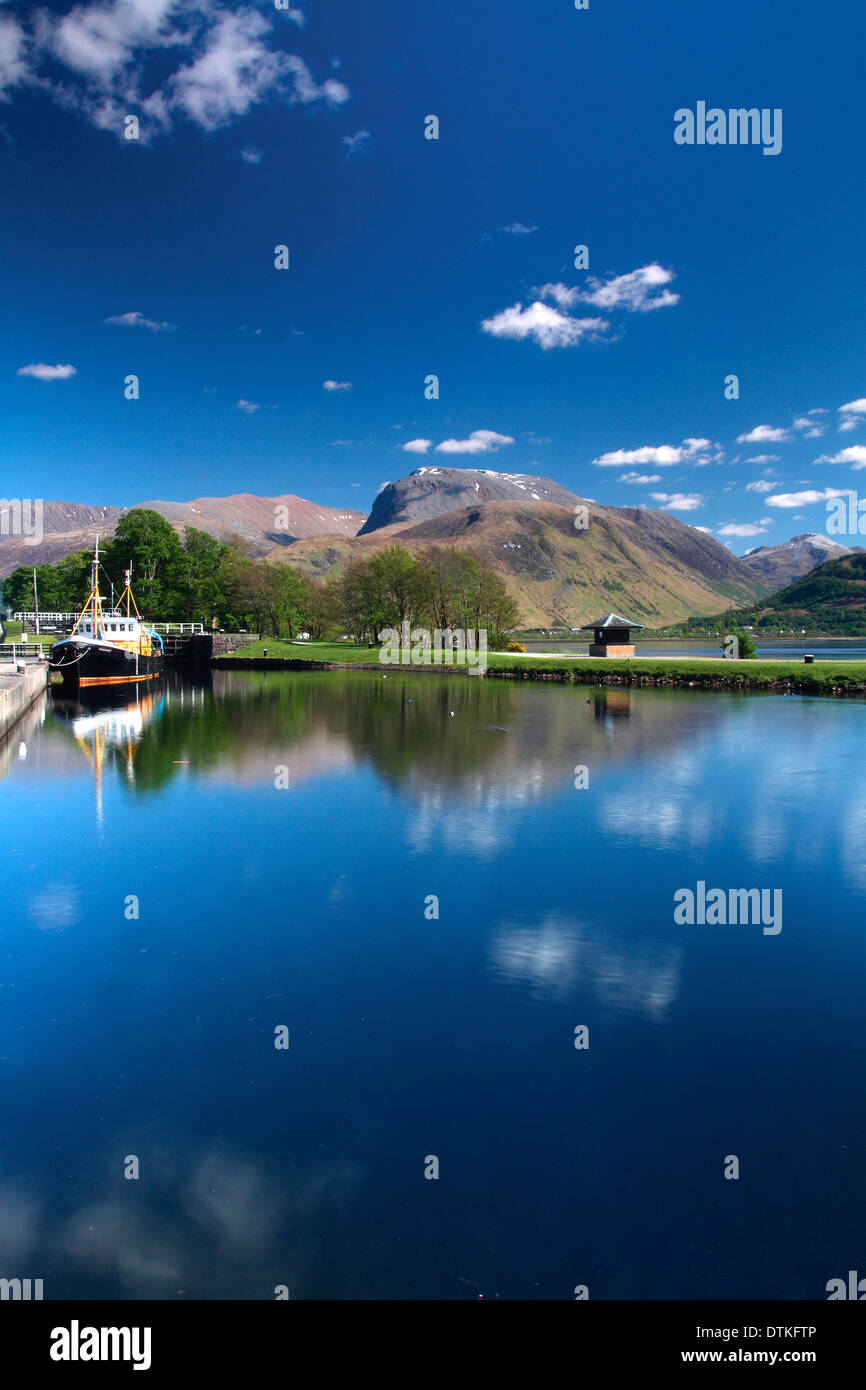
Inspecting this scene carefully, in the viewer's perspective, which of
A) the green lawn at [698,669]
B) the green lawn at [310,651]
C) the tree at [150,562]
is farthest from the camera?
the tree at [150,562]

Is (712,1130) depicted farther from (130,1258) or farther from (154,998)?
(154,998)

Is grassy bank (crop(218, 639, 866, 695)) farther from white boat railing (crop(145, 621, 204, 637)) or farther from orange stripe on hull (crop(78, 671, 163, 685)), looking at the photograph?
orange stripe on hull (crop(78, 671, 163, 685))

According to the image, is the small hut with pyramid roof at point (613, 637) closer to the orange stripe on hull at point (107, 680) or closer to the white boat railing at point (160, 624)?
the orange stripe on hull at point (107, 680)

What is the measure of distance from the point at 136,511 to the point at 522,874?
112758 mm

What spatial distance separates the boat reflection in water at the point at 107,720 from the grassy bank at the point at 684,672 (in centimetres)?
3304

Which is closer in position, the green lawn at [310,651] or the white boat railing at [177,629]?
the green lawn at [310,651]

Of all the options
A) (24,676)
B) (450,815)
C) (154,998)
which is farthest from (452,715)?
(154,998)

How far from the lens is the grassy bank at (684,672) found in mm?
63281

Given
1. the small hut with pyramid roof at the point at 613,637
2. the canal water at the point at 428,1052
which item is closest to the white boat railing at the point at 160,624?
the small hut with pyramid roof at the point at 613,637

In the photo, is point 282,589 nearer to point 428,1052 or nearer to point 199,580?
point 199,580

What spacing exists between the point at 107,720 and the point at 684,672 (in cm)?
4545

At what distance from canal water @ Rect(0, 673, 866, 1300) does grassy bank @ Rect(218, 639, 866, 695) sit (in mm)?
43312

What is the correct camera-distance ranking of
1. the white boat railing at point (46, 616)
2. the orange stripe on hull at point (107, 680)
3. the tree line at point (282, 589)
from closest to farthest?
1. the orange stripe on hull at point (107, 680)
2. the tree line at point (282, 589)
3. the white boat railing at point (46, 616)

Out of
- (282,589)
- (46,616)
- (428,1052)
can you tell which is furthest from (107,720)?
(46,616)
